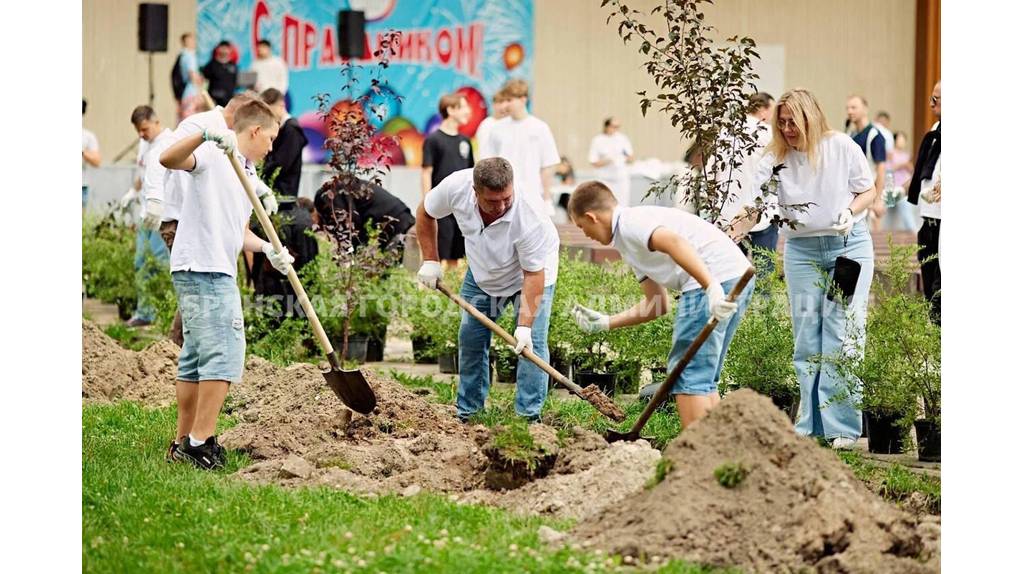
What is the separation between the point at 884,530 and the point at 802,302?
243 cm

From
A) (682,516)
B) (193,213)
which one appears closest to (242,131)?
(193,213)

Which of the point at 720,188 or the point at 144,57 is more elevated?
the point at 144,57

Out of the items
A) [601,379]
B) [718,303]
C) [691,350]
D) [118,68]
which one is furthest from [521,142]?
[118,68]

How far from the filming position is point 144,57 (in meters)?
22.0

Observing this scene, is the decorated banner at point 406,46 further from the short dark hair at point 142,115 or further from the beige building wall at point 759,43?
the short dark hair at point 142,115

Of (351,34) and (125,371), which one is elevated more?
(351,34)

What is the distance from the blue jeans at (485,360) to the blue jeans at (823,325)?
1297 mm

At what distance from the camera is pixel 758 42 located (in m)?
23.4

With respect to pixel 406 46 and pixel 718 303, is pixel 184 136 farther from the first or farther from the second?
pixel 406 46

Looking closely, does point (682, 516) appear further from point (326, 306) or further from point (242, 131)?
point (326, 306)

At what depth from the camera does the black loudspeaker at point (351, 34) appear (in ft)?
47.2

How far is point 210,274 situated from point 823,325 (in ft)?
10.1

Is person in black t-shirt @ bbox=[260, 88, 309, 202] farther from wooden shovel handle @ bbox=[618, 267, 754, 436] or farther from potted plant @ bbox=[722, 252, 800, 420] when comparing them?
wooden shovel handle @ bbox=[618, 267, 754, 436]

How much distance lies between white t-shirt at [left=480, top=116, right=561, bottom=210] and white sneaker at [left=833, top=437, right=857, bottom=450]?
4864mm
